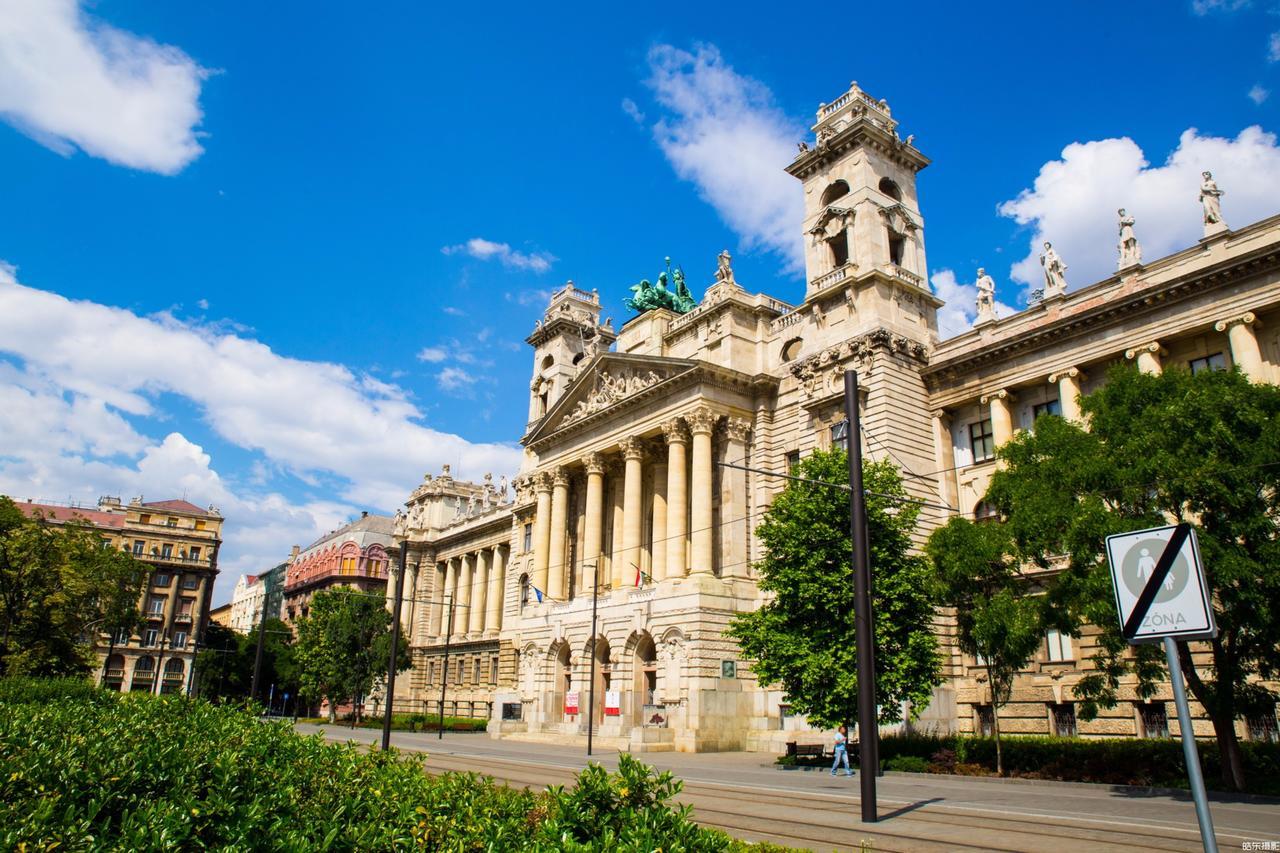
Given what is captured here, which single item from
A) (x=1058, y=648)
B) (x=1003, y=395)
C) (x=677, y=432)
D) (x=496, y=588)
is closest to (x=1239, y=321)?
(x=1003, y=395)

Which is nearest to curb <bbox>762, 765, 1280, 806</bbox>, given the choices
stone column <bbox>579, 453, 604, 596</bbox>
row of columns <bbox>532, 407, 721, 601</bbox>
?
row of columns <bbox>532, 407, 721, 601</bbox>

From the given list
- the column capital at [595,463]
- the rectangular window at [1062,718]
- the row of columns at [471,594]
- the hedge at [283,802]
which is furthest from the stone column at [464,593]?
the hedge at [283,802]

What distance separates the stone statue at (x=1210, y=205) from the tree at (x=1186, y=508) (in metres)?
13.3

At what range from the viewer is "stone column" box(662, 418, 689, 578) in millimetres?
46188

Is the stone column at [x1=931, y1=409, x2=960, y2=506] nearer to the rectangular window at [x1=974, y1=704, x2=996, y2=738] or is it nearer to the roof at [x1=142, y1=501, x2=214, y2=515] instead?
the rectangular window at [x1=974, y1=704, x2=996, y2=738]

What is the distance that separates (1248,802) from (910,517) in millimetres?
14497

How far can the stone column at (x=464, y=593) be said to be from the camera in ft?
288

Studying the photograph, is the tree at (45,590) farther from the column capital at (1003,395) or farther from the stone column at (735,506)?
the column capital at (1003,395)

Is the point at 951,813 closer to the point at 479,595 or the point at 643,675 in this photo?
the point at 643,675

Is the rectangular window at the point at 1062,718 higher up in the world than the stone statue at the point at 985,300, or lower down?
lower down

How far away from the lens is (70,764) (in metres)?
8.90

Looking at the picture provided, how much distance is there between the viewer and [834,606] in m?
32.0

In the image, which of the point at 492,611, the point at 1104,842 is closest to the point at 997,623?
the point at 1104,842

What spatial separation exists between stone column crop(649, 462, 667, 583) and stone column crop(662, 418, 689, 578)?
802mm
